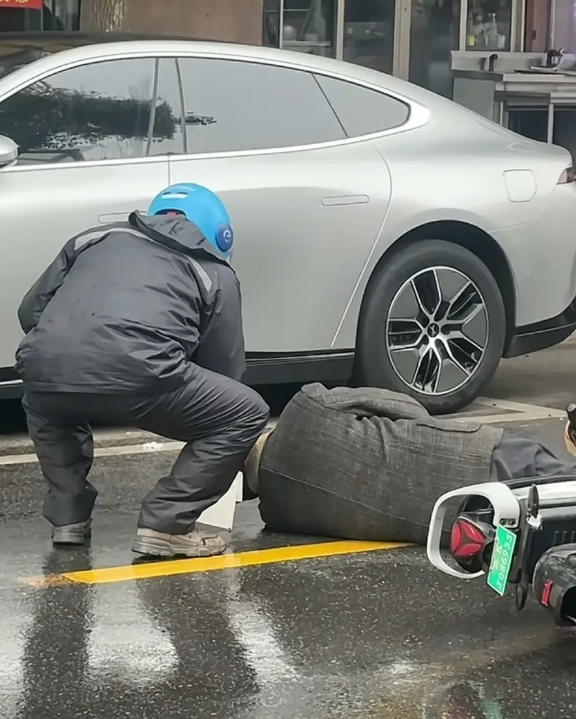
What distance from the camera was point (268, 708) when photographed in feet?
11.2

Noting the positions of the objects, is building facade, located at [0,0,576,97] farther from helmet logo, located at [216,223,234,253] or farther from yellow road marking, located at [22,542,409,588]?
yellow road marking, located at [22,542,409,588]

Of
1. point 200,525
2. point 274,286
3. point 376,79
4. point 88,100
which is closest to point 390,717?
point 200,525

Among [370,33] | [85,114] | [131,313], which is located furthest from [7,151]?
[370,33]

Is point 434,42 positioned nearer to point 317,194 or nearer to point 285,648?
point 317,194

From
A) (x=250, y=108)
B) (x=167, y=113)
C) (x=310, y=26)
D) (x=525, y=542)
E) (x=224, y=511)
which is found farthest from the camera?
(x=310, y=26)

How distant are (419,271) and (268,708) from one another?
11.3 ft

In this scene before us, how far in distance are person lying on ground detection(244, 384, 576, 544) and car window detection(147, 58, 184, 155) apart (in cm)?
194

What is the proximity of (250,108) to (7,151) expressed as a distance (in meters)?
1.30

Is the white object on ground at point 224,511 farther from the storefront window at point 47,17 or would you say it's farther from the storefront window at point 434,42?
the storefront window at point 434,42

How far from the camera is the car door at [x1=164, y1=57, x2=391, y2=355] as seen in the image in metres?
6.11

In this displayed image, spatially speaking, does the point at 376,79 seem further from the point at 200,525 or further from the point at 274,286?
the point at 200,525

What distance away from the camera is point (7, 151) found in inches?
217

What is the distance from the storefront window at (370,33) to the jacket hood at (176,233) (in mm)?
9125

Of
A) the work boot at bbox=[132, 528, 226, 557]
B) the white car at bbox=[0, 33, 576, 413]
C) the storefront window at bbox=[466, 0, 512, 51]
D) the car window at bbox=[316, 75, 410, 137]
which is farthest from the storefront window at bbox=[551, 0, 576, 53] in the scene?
the work boot at bbox=[132, 528, 226, 557]
